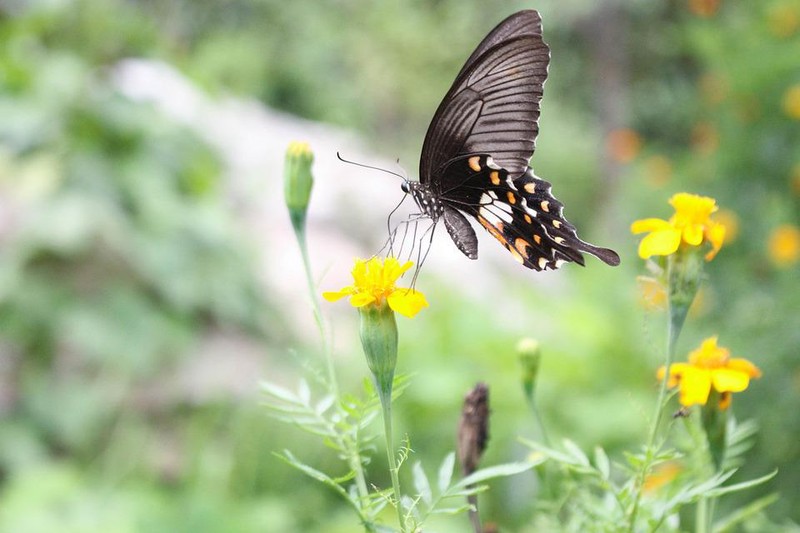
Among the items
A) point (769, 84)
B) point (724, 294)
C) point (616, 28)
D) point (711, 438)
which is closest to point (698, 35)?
point (769, 84)

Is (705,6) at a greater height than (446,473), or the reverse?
(705,6)

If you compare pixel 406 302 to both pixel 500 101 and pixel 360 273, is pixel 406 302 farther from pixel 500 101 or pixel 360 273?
pixel 500 101

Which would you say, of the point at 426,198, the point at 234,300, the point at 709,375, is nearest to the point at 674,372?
the point at 709,375

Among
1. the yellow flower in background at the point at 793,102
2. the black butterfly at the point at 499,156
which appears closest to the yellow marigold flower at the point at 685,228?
the black butterfly at the point at 499,156

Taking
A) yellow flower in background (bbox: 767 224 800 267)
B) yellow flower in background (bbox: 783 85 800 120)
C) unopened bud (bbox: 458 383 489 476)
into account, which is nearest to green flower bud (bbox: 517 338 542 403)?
unopened bud (bbox: 458 383 489 476)

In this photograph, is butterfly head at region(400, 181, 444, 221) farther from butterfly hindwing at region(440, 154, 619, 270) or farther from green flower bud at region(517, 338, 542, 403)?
green flower bud at region(517, 338, 542, 403)

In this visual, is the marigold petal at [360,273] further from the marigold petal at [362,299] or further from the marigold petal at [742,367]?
the marigold petal at [742,367]
